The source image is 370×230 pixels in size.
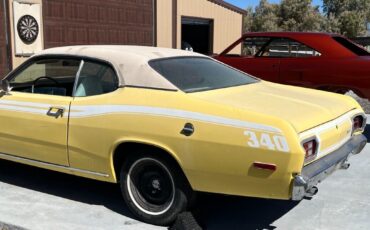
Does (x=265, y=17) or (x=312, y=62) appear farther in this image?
(x=265, y=17)

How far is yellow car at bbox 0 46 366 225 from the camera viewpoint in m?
3.54

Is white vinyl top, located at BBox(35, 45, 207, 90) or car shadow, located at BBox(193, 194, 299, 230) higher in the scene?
white vinyl top, located at BBox(35, 45, 207, 90)

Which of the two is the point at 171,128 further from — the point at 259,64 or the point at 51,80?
the point at 259,64

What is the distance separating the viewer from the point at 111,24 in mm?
17031

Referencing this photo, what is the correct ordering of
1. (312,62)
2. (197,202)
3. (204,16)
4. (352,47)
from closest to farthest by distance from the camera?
(197,202)
(312,62)
(352,47)
(204,16)

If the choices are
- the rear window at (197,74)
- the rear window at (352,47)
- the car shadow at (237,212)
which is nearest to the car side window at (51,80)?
the rear window at (197,74)

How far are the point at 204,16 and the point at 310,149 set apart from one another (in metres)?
17.6

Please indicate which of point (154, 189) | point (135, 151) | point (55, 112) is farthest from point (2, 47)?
point (154, 189)

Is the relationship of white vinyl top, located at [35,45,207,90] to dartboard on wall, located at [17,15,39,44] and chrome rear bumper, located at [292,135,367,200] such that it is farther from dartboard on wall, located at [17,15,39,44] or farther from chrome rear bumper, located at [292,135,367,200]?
dartboard on wall, located at [17,15,39,44]

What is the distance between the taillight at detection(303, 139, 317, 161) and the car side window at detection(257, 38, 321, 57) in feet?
13.8

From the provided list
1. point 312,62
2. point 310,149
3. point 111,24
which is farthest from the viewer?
point 111,24

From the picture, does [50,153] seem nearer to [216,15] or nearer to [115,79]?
[115,79]

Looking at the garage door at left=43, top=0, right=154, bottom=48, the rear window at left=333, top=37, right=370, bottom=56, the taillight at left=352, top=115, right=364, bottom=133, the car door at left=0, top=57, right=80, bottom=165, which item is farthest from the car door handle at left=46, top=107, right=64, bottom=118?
the garage door at left=43, top=0, right=154, bottom=48

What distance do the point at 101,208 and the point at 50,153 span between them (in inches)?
27.1
